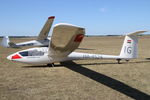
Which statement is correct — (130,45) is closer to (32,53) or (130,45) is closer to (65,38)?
(65,38)

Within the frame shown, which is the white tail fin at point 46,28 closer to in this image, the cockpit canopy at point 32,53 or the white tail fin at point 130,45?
the cockpit canopy at point 32,53

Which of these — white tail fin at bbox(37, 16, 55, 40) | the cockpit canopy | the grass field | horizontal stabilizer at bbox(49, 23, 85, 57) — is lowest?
the grass field

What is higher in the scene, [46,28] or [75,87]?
[46,28]

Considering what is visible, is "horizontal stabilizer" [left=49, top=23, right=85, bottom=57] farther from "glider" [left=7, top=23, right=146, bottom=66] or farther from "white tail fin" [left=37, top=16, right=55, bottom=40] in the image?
"white tail fin" [left=37, top=16, right=55, bottom=40]

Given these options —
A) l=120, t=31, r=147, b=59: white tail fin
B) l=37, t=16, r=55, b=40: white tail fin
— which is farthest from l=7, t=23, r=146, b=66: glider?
l=37, t=16, r=55, b=40: white tail fin

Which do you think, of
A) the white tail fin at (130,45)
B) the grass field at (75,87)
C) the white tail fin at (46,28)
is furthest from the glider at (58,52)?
the white tail fin at (46,28)

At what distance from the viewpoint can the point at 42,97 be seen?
6156 millimetres

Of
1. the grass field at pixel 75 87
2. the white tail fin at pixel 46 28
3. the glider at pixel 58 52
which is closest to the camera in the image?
the grass field at pixel 75 87

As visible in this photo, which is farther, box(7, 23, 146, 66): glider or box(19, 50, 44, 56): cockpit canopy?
box(19, 50, 44, 56): cockpit canopy

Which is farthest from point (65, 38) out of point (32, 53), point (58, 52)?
point (32, 53)

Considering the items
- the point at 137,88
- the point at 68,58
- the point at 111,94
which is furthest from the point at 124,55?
the point at 111,94

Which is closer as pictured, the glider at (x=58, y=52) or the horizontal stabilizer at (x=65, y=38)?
the horizontal stabilizer at (x=65, y=38)

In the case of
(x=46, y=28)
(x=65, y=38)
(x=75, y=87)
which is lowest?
(x=75, y=87)

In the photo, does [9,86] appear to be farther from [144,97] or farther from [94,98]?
[144,97]
